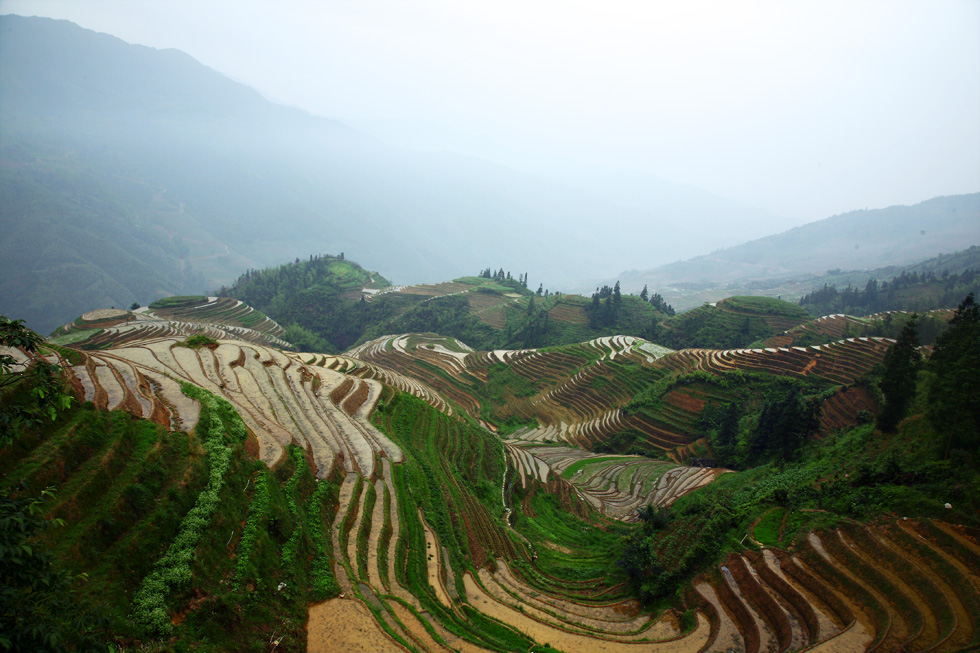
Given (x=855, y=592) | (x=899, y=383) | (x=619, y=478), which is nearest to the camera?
(x=855, y=592)

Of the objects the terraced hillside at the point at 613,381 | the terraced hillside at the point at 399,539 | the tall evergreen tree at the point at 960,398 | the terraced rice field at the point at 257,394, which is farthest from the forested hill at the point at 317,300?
the tall evergreen tree at the point at 960,398

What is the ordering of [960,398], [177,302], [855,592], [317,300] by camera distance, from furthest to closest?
[317,300]
[177,302]
[960,398]
[855,592]

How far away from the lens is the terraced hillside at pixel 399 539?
377 inches

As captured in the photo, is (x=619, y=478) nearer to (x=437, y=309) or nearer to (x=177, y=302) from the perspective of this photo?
(x=437, y=309)

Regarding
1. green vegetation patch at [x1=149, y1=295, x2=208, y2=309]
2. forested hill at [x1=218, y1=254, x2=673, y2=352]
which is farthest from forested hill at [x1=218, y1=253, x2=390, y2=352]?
green vegetation patch at [x1=149, y1=295, x2=208, y2=309]

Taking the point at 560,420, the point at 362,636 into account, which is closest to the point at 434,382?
the point at 560,420

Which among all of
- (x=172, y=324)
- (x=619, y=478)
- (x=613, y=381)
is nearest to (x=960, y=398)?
(x=619, y=478)

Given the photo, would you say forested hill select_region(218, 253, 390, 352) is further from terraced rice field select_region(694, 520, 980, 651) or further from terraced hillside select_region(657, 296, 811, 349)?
terraced rice field select_region(694, 520, 980, 651)

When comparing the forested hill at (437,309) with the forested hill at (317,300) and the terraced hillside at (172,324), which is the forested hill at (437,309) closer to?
the forested hill at (317,300)

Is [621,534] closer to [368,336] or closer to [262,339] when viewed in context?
[262,339]

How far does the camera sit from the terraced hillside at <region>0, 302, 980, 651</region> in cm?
959

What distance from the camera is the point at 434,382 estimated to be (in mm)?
56312

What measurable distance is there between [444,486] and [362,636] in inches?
403

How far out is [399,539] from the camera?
15398 mm
